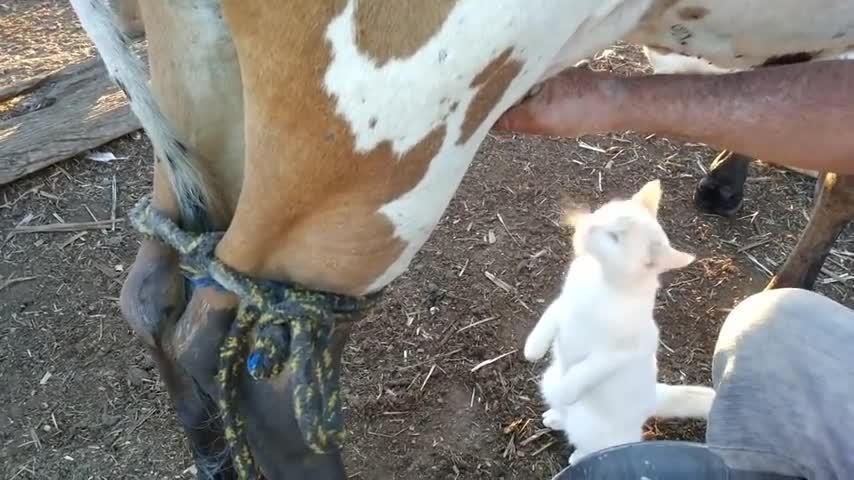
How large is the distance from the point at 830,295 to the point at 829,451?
127 cm

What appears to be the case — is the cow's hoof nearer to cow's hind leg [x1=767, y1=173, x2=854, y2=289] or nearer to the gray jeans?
cow's hind leg [x1=767, y1=173, x2=854, y2=289]

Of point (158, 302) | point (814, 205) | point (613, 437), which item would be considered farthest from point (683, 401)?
point (158, 302)

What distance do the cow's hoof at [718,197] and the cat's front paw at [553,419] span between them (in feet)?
2.80

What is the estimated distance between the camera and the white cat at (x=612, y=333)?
4.75 feet

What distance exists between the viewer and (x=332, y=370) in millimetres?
1236

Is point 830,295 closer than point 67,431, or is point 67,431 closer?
point 67,431

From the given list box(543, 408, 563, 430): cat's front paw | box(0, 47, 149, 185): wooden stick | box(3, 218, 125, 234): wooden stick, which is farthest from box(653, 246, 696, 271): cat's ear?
box(0, 47, 149, 185): wooden stick

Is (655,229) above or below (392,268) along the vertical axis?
below

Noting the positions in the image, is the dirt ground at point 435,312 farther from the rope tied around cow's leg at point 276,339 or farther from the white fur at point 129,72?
the white fur at point 129,72

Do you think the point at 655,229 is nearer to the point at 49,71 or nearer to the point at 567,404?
the point at 567,404

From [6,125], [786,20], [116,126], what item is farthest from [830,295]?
[6,125]

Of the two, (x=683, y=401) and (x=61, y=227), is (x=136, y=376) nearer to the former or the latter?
Result: (x=61, y=227)

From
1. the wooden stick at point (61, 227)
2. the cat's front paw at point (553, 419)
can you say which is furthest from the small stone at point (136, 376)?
the cat's front paw at point (553, 419)

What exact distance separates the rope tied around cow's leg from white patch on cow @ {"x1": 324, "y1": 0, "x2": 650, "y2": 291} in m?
0.19
